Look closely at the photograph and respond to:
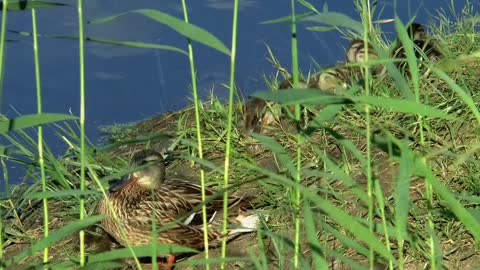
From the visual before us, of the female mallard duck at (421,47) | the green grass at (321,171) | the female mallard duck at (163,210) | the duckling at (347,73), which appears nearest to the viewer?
the green grass at (321,171)

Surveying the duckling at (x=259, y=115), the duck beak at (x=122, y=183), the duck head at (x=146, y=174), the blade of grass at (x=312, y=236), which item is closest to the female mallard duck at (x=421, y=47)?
the duckling at (x=259, y=115)

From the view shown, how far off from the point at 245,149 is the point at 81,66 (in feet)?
10.8

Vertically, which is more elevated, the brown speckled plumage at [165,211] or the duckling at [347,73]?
the duckling at [347,73]

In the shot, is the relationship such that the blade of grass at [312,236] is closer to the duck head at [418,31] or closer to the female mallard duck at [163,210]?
the female mallard duck at [163,210]

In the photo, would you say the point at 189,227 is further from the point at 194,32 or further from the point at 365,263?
the point at 194,32

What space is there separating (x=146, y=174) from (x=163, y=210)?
20 cm

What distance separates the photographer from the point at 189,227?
569 cm

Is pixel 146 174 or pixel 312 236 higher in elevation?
pixel 312 236

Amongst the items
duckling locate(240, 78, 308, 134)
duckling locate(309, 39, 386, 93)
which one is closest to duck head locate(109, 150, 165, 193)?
duckling locate(240, 78, 308, 134)

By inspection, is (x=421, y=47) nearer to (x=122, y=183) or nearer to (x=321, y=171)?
(x=122, y=183)

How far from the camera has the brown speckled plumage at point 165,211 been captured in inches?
220

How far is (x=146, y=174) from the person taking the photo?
571 cm

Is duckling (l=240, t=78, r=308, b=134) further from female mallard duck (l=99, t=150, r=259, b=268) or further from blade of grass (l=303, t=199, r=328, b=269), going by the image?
blade of grass (l=303, t=199, r=328, b=269)

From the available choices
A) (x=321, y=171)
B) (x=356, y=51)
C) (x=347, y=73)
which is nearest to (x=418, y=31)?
(x=356, y=51)
